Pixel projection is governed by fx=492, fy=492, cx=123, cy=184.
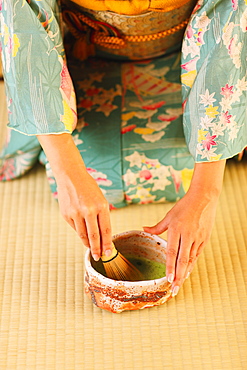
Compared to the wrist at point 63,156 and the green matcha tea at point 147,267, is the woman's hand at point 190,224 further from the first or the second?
the wrist at point 63,156

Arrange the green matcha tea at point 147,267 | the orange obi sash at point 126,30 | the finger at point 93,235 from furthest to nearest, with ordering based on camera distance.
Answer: the orange obi sash at point 126,30 → the green matcha tea at point 147,267 → the finger at point 93,235

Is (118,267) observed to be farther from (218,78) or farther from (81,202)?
(218,78)

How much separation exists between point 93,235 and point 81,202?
0.20ft

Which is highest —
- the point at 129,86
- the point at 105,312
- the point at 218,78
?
the point at 218,78

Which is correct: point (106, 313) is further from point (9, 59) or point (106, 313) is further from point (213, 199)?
point (9, 59)

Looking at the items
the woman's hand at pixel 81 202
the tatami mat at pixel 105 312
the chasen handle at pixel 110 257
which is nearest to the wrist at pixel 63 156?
the woman's hand at pixel 81 202

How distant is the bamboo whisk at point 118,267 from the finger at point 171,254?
10 cm

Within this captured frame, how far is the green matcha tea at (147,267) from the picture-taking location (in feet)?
3.15

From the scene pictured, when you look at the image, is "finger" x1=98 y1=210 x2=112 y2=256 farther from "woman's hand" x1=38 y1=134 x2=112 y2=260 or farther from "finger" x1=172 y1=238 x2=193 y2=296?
"finger" x1=172 y1=238 x2=193 y2=296

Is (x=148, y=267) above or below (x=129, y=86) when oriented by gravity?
below

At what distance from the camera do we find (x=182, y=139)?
117 centimetres

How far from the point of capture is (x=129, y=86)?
49.9 inches

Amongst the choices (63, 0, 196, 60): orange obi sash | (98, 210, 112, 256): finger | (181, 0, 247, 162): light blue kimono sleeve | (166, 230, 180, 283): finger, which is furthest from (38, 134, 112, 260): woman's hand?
(63, 0, 196, 60): orange obi sash

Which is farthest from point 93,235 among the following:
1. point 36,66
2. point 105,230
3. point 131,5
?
point 131,5
